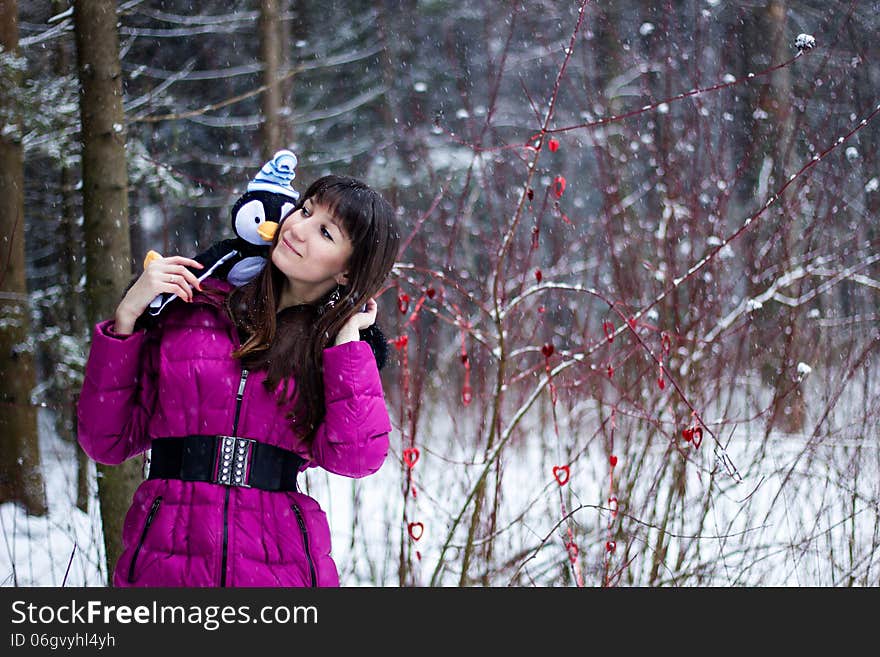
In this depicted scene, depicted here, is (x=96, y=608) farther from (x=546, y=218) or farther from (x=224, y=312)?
(x=546, y=218)

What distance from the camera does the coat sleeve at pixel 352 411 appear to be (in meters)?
1.84

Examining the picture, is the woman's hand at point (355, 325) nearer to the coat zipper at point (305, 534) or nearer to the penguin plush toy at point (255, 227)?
the penguin plush toy at point (255, 227)

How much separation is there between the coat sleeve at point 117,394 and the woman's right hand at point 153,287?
4cm

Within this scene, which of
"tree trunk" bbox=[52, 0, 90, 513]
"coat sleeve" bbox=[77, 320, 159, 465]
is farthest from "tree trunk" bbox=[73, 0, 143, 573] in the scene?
"tree trunk" bbox=[52, 0, 90, 513]

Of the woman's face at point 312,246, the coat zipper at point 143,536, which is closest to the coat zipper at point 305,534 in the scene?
the coat zipper at point 143,536

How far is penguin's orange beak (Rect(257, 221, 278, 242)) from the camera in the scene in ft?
6.34

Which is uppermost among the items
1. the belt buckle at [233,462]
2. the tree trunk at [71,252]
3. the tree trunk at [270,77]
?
the tree trunk at [270,77]

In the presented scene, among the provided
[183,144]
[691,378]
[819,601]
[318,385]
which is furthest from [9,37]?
[819,601]

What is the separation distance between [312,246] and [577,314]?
2392 mm

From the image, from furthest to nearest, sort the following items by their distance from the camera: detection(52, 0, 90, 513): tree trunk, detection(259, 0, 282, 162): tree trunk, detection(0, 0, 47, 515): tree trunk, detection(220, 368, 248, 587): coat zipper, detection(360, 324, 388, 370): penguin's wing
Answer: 1. detection(259, 0, 282, 162): tree trunk
2. detection(52, 0, 90, 513): tree trunk
3. detection(0, 0, 47, 515): tree trunk
4. detection(360, 324, 388, 370): penguin's wing
5. detection(220, 368, 248, 587): coat zipper

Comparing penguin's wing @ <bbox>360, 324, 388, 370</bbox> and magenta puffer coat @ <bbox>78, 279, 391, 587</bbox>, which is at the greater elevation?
penguin's wing @ <bbox>360, 324, 388, 370</bbox>

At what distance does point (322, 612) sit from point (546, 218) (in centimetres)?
1097

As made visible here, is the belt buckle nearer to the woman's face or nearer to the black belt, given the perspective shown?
the black belt

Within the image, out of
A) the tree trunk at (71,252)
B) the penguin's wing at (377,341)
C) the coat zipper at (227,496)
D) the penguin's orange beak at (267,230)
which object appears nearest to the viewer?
the coat zipper at (227,496)
